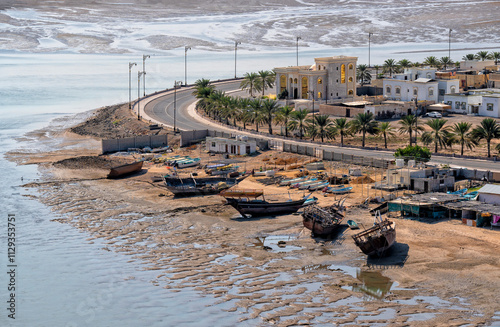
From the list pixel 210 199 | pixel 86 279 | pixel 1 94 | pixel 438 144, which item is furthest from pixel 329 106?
pixel 1 94

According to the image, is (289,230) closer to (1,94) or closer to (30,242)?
(30,242)

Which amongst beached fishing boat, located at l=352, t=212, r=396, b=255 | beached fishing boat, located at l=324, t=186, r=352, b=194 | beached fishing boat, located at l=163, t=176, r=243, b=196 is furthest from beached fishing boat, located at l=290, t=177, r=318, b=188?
beached fishing boat, located at l=352, t=212, r=396, b=255

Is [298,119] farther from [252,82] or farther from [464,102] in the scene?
[252,82]

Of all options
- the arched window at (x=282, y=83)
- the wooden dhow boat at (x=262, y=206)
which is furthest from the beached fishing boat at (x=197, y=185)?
the arched window at (x=282, y=83)

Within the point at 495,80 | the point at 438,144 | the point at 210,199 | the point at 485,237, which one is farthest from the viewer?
the point at 495,80

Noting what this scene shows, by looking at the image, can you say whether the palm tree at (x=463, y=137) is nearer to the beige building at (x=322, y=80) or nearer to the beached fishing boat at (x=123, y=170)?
the beached fishing boat at (x=123, y=170)
